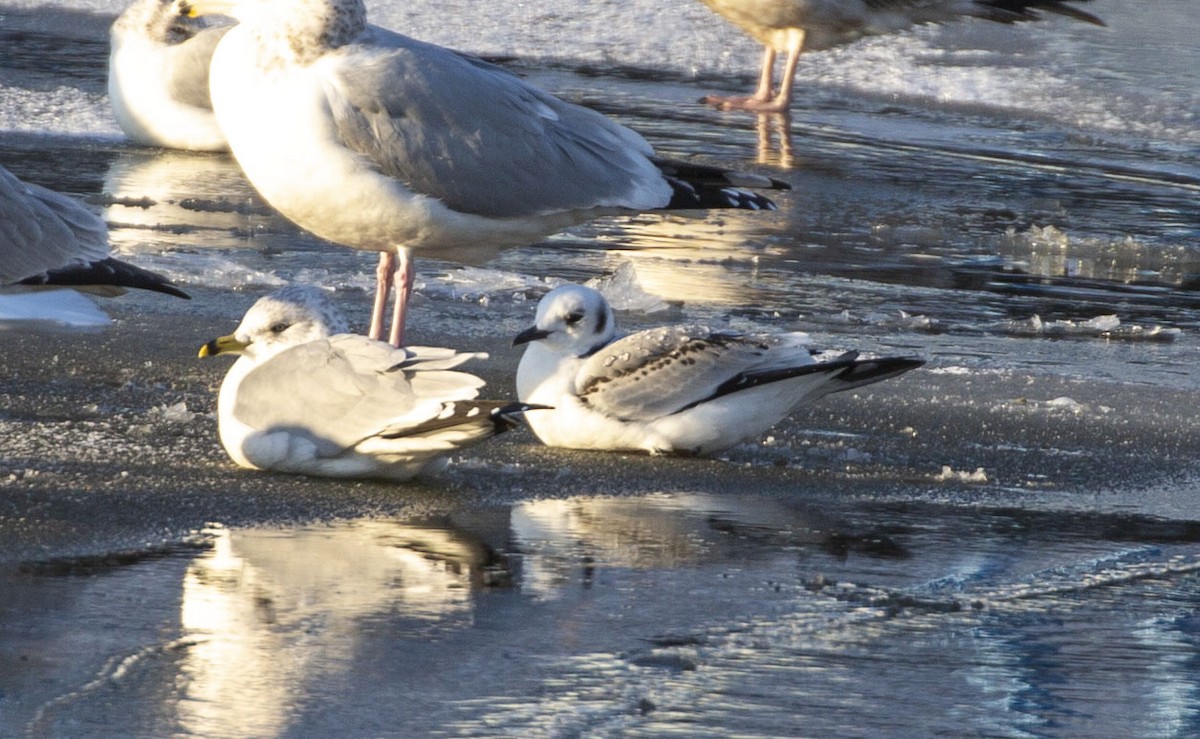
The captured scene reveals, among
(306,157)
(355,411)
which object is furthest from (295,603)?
(306,157)

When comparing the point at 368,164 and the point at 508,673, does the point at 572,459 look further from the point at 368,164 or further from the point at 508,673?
the point at 508,673

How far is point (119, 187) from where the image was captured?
374 inches

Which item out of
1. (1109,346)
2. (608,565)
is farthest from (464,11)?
(608,565)

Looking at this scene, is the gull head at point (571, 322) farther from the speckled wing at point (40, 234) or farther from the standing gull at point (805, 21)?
the standing gull at point (805, 21)

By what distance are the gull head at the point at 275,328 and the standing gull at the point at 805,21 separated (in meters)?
8.25

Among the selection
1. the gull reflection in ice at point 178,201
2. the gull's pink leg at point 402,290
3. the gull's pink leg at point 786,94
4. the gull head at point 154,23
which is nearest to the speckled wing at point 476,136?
the gull's pink leg at point 402,290

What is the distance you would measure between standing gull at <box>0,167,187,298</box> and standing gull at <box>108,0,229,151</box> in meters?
5.33

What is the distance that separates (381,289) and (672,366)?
1.42 meters

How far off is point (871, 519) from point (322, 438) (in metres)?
1.36

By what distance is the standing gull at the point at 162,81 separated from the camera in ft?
35.4

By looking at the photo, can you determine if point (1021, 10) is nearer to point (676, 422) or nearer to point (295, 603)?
point (676, 422)

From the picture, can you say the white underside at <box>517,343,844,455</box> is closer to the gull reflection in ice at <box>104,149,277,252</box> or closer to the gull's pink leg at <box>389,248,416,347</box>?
the gull's pink leg at <box>389,248,416,347</box>

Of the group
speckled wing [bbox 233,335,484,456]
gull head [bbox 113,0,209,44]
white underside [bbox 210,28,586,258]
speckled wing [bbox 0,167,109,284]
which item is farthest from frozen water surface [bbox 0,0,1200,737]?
gull head [bbox 113,0,209,44]

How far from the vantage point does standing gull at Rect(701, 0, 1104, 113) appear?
44.5 ft
